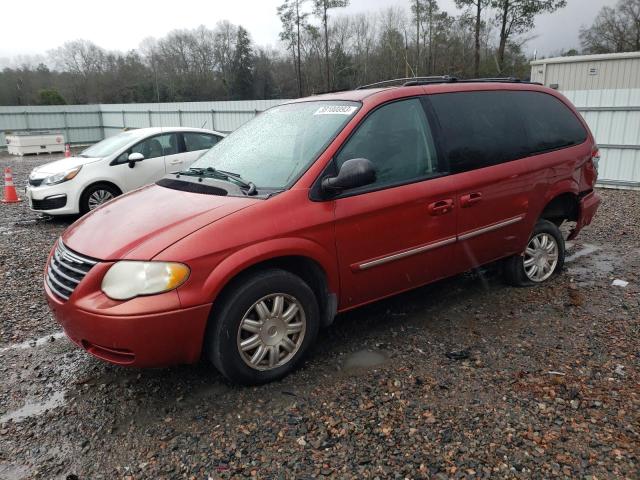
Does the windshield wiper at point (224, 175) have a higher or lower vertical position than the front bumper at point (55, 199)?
higher

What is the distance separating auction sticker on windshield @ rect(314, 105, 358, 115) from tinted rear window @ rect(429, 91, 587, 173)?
0.74 metres

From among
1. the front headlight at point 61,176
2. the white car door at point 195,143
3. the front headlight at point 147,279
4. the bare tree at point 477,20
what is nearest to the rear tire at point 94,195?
the front headlight at point 61,176

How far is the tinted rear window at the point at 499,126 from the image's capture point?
12.9ft

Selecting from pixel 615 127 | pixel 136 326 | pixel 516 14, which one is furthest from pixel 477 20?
pixel 136 326

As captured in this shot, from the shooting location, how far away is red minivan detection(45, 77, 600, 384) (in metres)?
2.81

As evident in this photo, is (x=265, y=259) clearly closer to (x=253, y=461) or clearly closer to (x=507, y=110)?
(x=253, y=461)

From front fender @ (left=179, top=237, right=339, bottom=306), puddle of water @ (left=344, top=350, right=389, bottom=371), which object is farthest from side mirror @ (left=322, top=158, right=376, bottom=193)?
puddle of water @ (left=344, top=350, right=389, bottom=371)

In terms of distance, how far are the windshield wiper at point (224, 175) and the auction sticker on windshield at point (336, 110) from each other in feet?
2.64

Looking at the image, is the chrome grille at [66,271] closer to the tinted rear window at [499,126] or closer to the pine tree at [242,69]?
the tinted rear window at [499,126]

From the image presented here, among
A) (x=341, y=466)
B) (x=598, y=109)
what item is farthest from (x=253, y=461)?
(x=598, y=109)

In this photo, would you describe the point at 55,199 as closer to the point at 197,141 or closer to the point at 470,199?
the point at 197,141

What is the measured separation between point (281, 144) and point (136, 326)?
1673mm

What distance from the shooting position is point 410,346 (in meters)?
3.71

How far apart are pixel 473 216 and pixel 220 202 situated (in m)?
2.01
